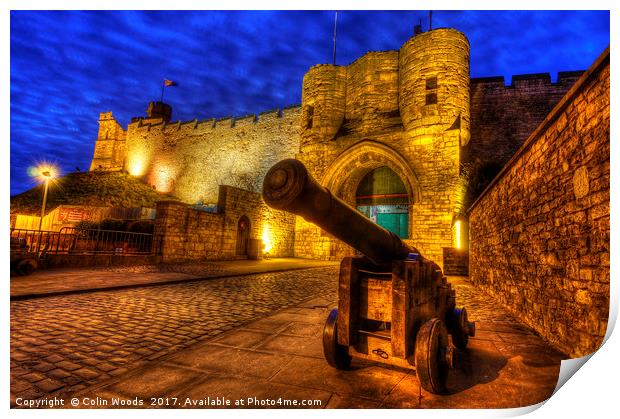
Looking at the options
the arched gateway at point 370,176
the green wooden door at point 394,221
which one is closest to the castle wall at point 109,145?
the arched gateway at point 370,176

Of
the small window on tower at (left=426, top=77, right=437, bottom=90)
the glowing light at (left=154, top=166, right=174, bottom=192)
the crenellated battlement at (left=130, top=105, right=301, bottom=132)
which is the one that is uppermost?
the crenellated battlement at (left=130, top=105, right=301, bottom=132)

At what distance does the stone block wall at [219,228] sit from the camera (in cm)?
1080

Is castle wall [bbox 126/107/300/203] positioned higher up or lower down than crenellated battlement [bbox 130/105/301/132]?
lower down

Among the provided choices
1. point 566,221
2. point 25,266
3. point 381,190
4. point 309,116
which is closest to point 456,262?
point 381,190

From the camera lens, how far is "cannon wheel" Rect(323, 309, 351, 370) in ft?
7.52

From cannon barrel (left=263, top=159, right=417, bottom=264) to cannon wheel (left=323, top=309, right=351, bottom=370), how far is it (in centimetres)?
64

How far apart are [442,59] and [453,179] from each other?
4884mm

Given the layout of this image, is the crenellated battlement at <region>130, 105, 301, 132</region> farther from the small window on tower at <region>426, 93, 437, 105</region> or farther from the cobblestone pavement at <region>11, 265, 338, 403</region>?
the cobblestone pavement at <region>11, 265, 338, 403</region>

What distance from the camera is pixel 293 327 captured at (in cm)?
349

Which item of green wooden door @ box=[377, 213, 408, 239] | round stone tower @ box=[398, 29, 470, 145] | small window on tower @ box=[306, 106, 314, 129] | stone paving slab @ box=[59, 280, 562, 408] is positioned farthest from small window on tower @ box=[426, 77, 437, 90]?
stone paving slab @ box=[59, 280, 562, 408]

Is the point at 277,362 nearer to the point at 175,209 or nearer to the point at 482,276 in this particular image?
the point at 482,276

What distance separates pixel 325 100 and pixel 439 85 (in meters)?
5.31

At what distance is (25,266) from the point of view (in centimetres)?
655
